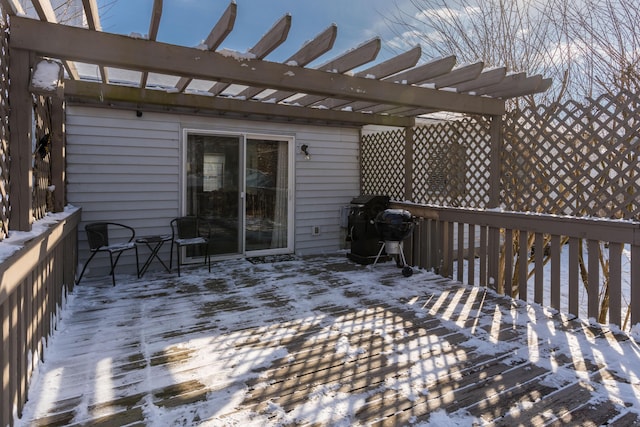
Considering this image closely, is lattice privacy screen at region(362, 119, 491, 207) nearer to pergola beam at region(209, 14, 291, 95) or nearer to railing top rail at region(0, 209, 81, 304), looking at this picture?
pergola beam at region(209, 14, 291, 95)

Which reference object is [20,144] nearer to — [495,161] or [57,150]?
[57,150]

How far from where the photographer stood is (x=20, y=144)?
231 cm

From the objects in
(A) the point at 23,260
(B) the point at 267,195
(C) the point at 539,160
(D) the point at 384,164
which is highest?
(D) the point at 384,164

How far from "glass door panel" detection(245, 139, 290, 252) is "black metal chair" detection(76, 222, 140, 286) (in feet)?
5.27

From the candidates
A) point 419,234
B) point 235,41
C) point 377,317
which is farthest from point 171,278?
point 235,41

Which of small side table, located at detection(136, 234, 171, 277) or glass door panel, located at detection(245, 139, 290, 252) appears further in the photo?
glass door panel, located at detection(245, 139, 290, 252)

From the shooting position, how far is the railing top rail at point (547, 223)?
2.93m

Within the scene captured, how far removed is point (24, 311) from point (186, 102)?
3148 millimetres

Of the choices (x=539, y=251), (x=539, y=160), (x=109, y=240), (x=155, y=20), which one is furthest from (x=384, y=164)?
(x=155, y=20)

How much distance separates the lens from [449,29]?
20.0 ft

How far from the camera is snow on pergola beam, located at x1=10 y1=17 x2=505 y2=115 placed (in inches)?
97.3

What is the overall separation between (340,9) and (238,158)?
127 inches

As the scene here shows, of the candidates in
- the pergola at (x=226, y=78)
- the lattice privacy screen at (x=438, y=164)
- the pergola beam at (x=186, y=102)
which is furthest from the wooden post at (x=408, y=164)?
the pergola at (x=226, y=78)

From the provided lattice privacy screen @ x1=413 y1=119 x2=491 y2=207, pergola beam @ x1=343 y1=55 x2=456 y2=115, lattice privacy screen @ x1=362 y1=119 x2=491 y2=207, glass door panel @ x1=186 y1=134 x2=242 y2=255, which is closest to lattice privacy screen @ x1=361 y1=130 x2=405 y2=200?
lattice privacy screen @ x1=362 y1=119 x2=491 y2=207
